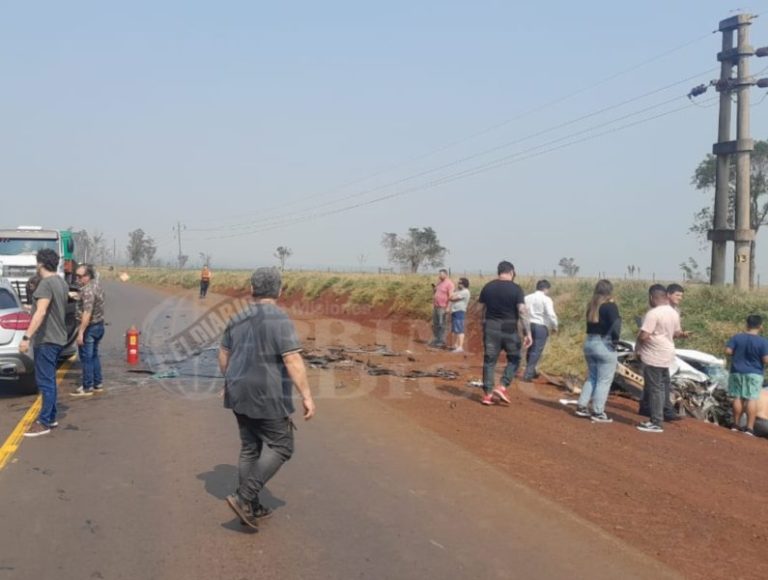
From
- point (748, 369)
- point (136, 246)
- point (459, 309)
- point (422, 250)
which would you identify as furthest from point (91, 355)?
point (136, 246)

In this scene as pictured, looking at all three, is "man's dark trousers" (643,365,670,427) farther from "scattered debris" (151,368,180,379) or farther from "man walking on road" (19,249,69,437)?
"scattered debris" (151,368,180,379)

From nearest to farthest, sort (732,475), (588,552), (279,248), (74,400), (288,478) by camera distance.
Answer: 1. (588,552)
2. (288,478)
3. (732,475)
4. (74,400)
5. (279,248)

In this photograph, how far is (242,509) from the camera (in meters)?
4.79

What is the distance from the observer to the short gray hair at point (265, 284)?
494cm

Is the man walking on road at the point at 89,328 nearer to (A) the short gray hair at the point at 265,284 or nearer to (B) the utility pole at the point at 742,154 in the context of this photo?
(A) the short gray hair at the point at 265,284

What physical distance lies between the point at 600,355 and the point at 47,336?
21.2 feet

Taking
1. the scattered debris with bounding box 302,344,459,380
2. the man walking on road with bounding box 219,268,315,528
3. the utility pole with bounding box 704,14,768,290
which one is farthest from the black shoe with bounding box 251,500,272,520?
the utility pole with bounding box 704,14,768,290

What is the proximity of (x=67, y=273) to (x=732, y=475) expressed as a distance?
17.9m

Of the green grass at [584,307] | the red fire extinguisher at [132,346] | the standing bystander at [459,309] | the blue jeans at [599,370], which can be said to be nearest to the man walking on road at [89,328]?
the red fire extinguisher at [132,346]

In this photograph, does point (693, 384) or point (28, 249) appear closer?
point (693, 384)

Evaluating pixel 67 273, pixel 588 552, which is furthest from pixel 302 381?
pixel 67 273

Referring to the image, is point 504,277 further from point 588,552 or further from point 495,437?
point 588,552

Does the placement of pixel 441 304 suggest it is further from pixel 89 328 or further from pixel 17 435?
pixel 17 435

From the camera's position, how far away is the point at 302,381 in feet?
15.8
